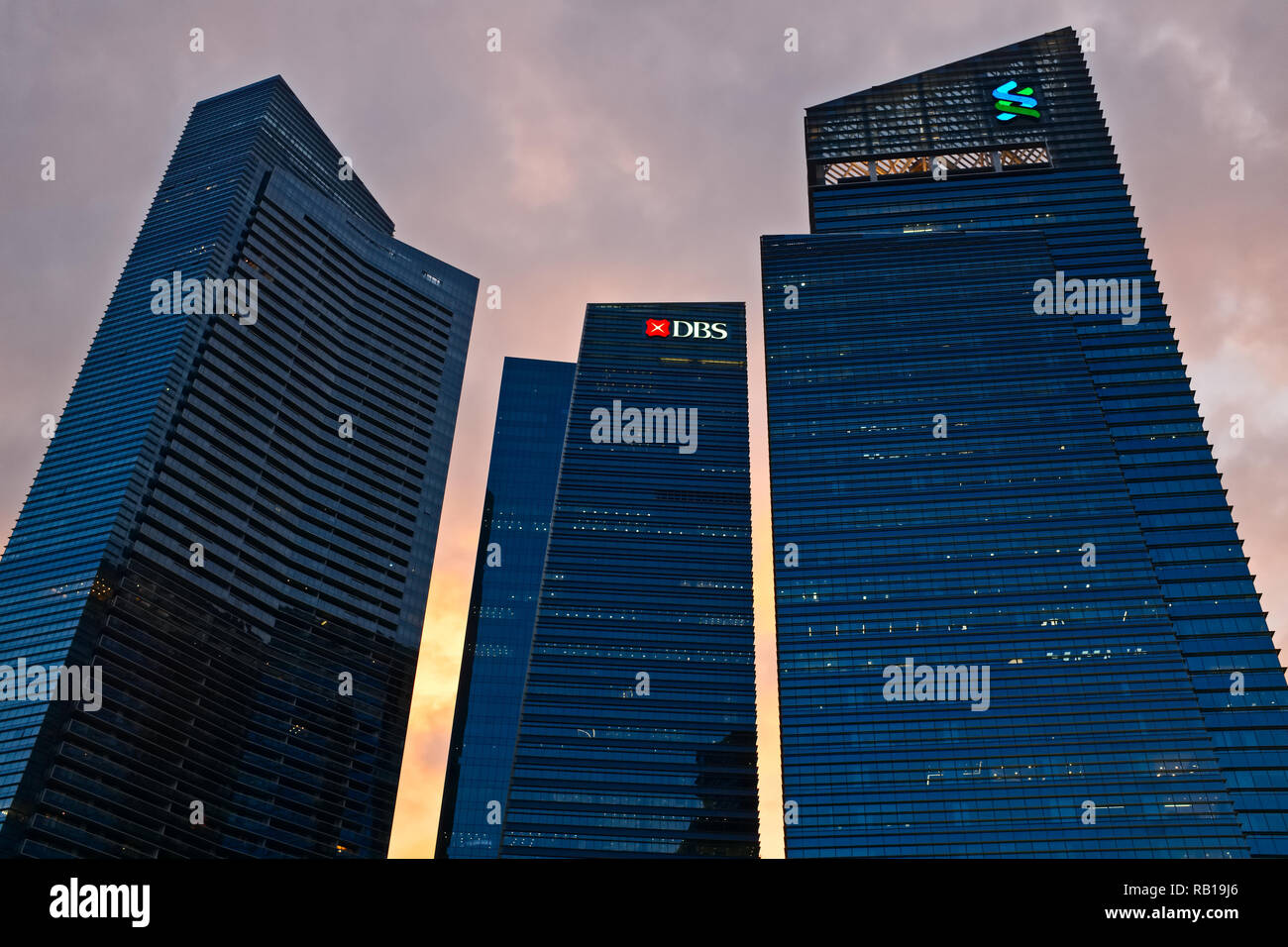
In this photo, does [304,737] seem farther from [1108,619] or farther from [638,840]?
[1108,619]

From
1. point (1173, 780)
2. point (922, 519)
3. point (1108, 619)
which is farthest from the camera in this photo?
point (922, 519)

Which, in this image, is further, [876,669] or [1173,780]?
[876,669]

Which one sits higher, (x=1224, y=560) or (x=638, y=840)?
(x=1224, y=560)

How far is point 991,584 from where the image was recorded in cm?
18650

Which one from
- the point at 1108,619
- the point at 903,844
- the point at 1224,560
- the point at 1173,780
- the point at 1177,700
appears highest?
the point at 1224,560

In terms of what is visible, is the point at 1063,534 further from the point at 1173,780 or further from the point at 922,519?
the point at 1173,780

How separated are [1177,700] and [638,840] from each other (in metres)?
98.3

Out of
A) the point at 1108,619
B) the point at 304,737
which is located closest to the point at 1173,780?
the point at 1108,619

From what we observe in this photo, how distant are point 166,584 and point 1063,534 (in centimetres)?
16134
